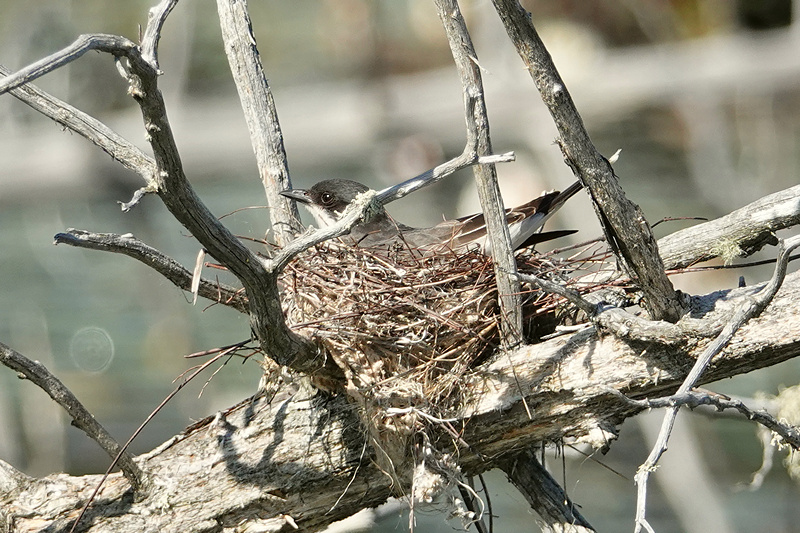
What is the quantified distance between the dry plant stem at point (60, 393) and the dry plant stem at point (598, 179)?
70.4 inches

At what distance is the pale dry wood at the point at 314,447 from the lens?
9.99ft

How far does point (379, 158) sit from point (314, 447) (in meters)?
6.91

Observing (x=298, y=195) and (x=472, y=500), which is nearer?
(x=472, y=500)

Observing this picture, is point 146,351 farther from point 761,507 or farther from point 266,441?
point 266,441

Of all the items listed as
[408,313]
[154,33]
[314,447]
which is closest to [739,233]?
[408,313]

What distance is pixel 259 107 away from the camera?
3861 millimetres

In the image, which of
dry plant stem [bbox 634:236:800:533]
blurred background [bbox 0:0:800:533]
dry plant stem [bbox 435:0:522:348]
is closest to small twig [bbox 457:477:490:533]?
dry plant stem [bbox 435:0:522:348]

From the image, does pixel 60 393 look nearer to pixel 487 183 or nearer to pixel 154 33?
pixel 154 33

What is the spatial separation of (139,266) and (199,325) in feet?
3.70

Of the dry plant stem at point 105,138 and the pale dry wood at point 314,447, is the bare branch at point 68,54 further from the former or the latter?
the pale dry wood at point 314,447

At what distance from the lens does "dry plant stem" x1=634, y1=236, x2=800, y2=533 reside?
2201mm

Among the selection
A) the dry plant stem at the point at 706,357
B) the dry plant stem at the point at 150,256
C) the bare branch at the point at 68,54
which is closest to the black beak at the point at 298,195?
the dry plant stem at the point at 150,256

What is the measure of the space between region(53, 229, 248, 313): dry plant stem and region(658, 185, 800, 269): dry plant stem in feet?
5.22

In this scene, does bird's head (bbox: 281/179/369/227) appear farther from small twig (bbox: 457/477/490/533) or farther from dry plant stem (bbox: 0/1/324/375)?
small twig (bbox: 457/477/490/533)
